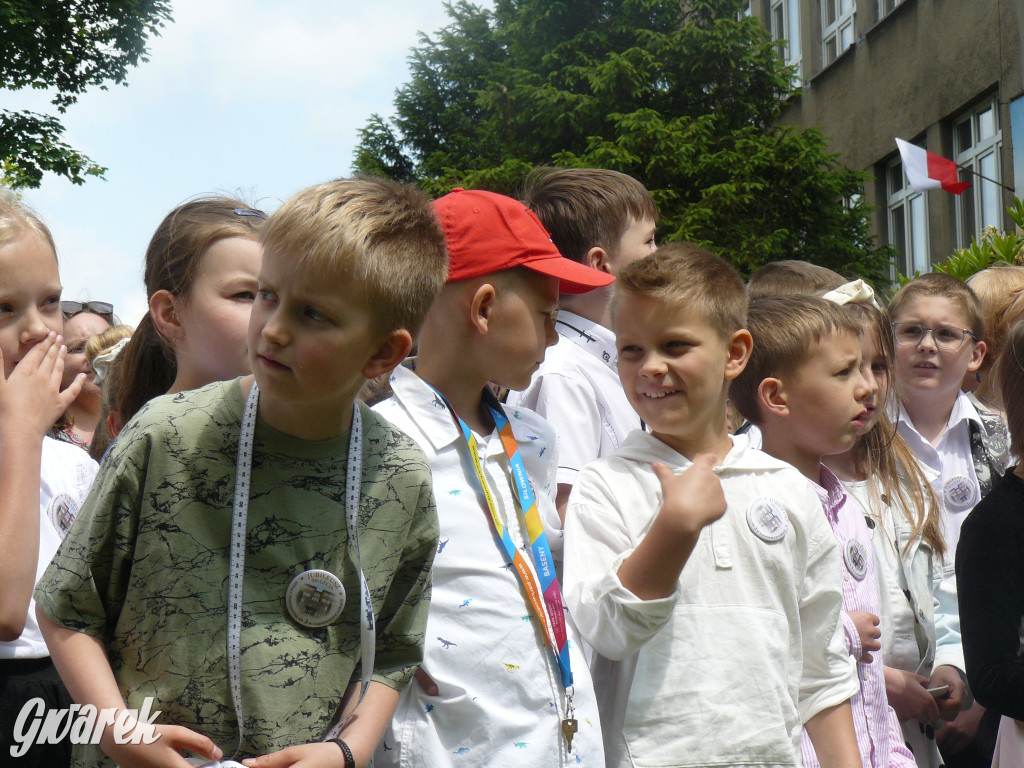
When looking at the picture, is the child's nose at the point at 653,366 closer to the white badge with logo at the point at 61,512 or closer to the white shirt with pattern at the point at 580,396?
the white shirt with pattern at the point at 580,396

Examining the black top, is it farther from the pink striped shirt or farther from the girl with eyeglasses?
the girl with eyeglasses

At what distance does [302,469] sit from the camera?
2.12 meters


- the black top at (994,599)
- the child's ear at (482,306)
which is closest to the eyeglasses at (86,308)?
the child's ear at (482,306)

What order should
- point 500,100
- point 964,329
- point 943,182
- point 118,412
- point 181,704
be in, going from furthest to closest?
point 500,100 < point 943,182 < point 964,329 < point 118,412 < point 181,704

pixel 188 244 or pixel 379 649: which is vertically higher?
pixel 188 244

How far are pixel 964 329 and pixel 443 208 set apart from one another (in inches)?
115

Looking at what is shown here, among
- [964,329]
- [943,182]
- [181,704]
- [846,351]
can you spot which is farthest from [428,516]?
[943,182]

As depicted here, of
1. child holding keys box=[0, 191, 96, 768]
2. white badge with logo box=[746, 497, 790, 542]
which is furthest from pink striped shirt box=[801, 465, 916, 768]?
child holding keys box=[0, 191, 96, 768]

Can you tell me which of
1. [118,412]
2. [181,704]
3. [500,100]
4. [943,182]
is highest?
[500,100]

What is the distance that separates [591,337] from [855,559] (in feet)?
3.68

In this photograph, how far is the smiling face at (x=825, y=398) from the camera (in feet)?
11.2

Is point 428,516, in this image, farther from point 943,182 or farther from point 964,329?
point 943,182

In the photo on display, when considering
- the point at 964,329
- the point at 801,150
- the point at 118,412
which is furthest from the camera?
the point at 801,150

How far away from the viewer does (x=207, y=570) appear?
2023mm
